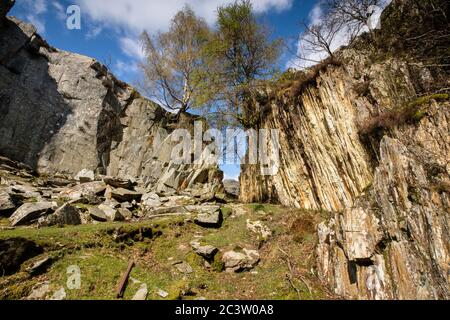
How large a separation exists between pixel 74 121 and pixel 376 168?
22016 millimetres

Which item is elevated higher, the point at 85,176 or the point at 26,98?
the point at 26,98

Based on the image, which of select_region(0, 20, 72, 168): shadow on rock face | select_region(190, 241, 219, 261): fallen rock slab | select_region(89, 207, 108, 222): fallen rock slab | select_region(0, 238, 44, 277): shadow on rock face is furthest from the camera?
select_region(0, 20, 72, 168): shadow on rock face

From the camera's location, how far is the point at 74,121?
70.5 ft

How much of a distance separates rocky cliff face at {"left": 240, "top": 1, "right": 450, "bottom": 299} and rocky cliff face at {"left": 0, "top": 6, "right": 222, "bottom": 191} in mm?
9655

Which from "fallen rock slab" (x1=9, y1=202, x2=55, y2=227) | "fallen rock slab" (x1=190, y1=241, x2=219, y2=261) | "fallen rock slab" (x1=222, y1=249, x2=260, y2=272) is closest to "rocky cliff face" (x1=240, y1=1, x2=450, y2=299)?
"fallen rock slab" (x1=222, y1=249, x2=260, y2=272)

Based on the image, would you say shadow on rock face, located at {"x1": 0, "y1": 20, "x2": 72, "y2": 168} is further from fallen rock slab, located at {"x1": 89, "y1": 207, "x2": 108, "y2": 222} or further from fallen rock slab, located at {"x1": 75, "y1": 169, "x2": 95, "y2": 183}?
fallen rock slab, located at {"x1": 89, "y1": 207, "x2": 108, "y2": 222}

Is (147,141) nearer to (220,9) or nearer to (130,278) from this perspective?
(220,9)

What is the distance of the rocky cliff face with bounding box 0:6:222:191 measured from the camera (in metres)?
19.3

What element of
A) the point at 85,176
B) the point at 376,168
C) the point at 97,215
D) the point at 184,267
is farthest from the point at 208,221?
the point at 85,176

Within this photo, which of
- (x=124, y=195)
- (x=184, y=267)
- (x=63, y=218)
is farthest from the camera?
(x=124, y=195)

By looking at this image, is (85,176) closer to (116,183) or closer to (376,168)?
(116,183)

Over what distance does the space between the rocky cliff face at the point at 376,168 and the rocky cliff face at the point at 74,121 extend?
965 centimetres

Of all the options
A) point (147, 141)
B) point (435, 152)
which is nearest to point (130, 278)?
point (435, 152)

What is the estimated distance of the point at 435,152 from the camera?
8.55 m
